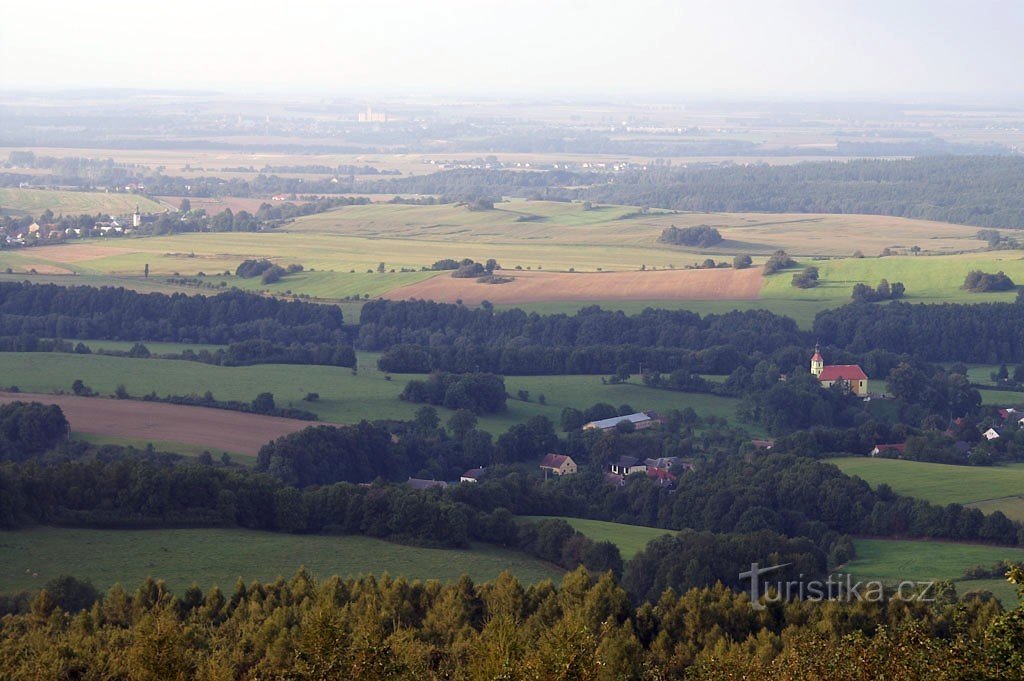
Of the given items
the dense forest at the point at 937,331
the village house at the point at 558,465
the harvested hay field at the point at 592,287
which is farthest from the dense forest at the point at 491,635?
the harvested hay field at the point at 592,287

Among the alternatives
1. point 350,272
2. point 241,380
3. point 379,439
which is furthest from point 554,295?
point 379,439

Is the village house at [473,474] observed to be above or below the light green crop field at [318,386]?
below

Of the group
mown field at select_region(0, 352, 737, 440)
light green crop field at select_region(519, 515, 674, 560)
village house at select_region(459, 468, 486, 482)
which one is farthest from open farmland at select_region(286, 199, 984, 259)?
light green crop field at select_region(519, 515, 674, 560)

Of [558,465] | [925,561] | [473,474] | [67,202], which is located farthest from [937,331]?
[67,202]

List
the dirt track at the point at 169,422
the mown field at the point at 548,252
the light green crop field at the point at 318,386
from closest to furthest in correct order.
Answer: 1. the dirt track at the point at 169,422
2. the light green crop field at the point at 318,386
3. the mown field at the point at 548,252

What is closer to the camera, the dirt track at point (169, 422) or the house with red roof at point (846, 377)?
the dirt track at point (169, 422)

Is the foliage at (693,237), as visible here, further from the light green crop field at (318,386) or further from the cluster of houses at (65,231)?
the light green crop field at (318,386)

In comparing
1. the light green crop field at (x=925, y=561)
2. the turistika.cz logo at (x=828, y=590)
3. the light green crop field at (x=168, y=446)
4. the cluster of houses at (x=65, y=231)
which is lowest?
the cluster of houses at (x=65, y=231)

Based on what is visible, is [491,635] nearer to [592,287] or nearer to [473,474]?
[473,474]
